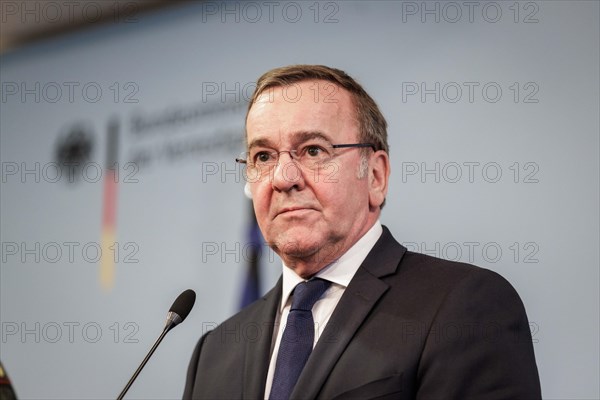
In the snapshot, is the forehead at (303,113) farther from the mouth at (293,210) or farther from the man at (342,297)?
the mouth at (293,210)

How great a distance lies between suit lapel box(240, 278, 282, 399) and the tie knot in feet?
0.38

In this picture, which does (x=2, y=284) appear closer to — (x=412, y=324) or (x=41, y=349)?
(x=41, y=349)

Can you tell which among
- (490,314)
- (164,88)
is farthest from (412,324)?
(164,88)

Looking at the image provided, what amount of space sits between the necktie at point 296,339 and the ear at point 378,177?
31 cm

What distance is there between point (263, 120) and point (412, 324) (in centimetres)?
71

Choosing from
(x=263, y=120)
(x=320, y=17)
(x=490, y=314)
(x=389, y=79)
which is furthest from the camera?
(x=320, y=17)

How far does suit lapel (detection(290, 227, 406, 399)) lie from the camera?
1.82m

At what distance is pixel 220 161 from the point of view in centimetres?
339

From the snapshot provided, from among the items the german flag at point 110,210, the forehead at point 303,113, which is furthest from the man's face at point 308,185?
the german flag at point 110,210

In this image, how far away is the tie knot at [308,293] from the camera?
2.02 m

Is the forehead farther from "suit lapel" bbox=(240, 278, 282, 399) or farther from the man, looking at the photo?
"suit lapel" bbox=(240, 278, 282, 399)

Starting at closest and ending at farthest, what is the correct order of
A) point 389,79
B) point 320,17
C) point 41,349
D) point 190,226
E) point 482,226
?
1. point 482,226
2. point 389,79
3. point 320,17
4. point 190,226
5. point 41,349

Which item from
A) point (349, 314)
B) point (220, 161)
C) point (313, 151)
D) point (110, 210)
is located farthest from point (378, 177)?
point (110, 210)

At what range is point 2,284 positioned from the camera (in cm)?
401
